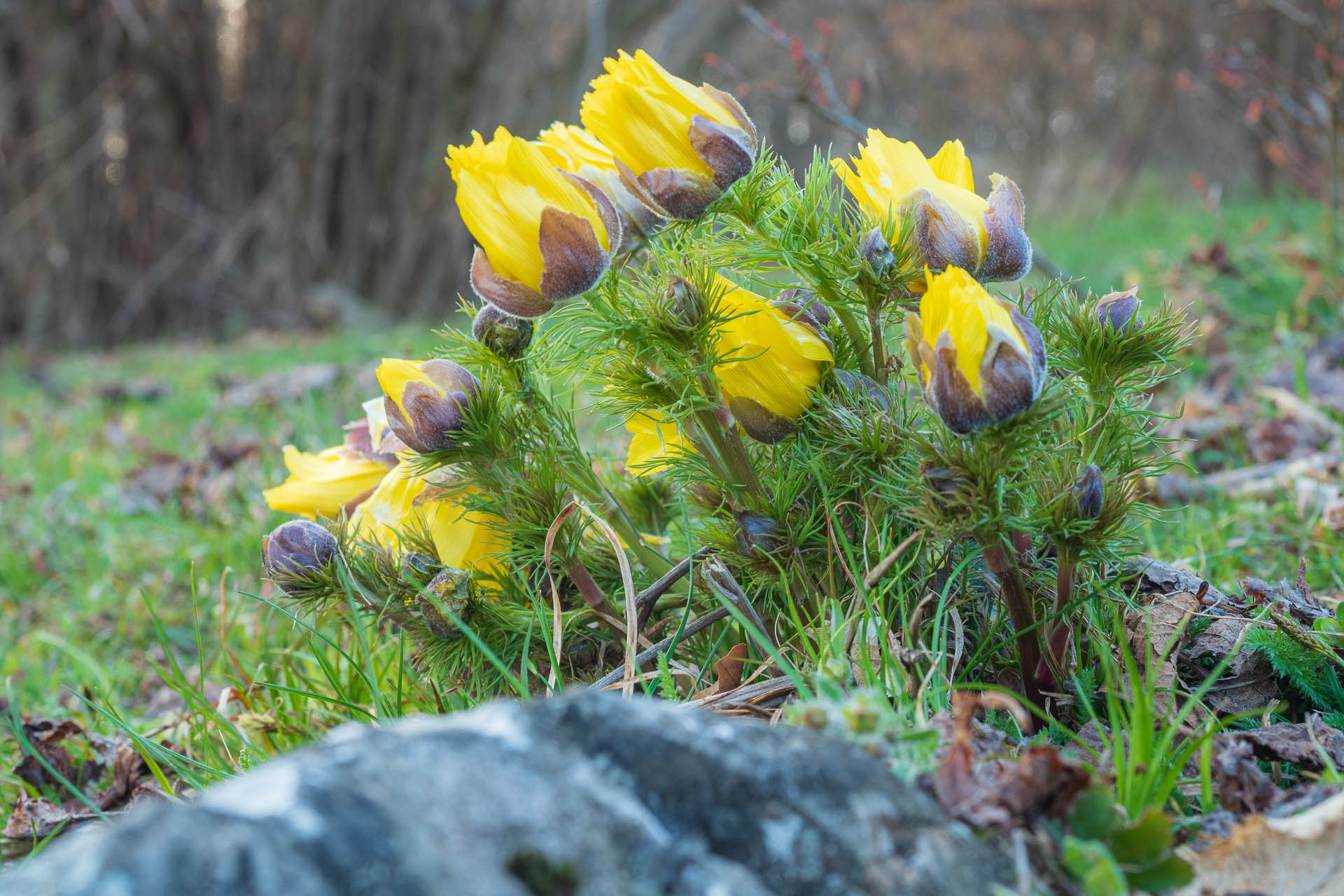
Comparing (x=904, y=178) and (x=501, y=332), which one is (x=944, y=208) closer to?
(x=904, y=178)

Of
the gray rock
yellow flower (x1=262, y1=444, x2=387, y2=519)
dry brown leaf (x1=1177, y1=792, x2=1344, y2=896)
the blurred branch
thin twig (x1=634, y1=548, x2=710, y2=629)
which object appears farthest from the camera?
the blurred branch

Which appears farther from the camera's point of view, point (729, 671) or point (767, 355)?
point (729, 671)

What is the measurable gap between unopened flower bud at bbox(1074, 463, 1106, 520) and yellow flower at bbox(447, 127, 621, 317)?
447 millimetres

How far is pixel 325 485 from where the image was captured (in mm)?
1166

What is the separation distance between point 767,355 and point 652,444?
8.2 inches

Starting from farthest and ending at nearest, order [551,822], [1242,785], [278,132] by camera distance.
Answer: [278,132]
[1242,785]
[551,822]

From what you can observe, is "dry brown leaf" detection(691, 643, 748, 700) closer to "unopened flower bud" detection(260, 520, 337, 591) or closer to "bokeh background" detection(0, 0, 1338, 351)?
"unopened flower bud" detection(260, 520, 337, 591)

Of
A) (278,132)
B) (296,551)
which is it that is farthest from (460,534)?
(278,132)

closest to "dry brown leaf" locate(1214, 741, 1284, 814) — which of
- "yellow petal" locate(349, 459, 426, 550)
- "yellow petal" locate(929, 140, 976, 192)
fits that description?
"yellow petal" locate(929, 140, 976, 192)

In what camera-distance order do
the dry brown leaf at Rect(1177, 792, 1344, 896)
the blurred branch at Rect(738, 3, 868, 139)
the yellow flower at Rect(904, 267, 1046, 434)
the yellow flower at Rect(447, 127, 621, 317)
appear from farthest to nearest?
the blurred branch at Rect(738, 3, 868, 139) → the yellow flower at Rect(447, 127, 621, 317) → the yellow flower at Rect(904, 267, 1046, 434) → the dry brown leaf at Rect(1177, 792, 1344, 896)

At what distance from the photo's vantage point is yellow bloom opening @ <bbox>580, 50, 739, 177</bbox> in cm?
86

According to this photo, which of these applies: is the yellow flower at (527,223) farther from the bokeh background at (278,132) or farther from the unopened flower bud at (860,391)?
the bokeh background at (278,132)

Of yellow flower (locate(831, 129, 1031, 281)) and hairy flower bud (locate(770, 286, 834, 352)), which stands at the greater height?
yellow flower (locate(831, 129, 1031, 281))

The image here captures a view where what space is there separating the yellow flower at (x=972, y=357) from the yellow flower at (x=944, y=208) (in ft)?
0.43
